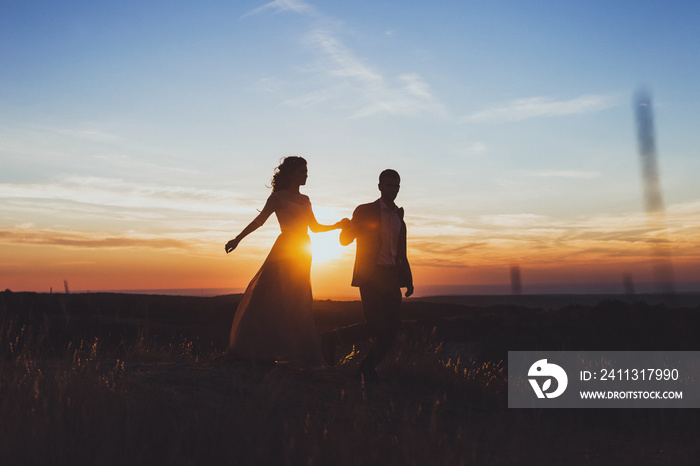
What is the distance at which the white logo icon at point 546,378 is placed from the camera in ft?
28.6

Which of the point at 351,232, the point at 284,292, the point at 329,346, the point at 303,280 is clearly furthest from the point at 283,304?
the point at 351,232

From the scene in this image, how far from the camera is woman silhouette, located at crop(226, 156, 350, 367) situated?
22.3 ft

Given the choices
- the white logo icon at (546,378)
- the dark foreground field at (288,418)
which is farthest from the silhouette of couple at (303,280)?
the white logo icon at (546,378)

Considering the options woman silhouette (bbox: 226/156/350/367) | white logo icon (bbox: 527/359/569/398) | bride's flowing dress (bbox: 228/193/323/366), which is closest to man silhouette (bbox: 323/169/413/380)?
woman silhouette (bbox: 226/156/350/367)

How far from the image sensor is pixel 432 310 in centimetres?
3256

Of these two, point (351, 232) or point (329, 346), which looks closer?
point (351, 232)

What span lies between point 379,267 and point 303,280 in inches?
35.3

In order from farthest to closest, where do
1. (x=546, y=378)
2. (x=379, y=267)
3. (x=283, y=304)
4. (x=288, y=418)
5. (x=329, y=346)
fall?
(x=546, y=378), (x=329, y=346), (x=283, y=304), (x=379, y=267), (x=288, y=418)

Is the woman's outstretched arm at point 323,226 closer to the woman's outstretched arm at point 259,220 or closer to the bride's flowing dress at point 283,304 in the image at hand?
the bride's flowing dress at point 283,304

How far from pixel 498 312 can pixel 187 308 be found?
1423cm

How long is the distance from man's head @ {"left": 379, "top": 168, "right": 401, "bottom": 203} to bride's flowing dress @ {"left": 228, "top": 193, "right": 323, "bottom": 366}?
34.6 inches

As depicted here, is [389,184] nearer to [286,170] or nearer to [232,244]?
[286,170]

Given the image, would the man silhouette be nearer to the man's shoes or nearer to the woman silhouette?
the man's shoes

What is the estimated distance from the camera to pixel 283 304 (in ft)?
22.5
